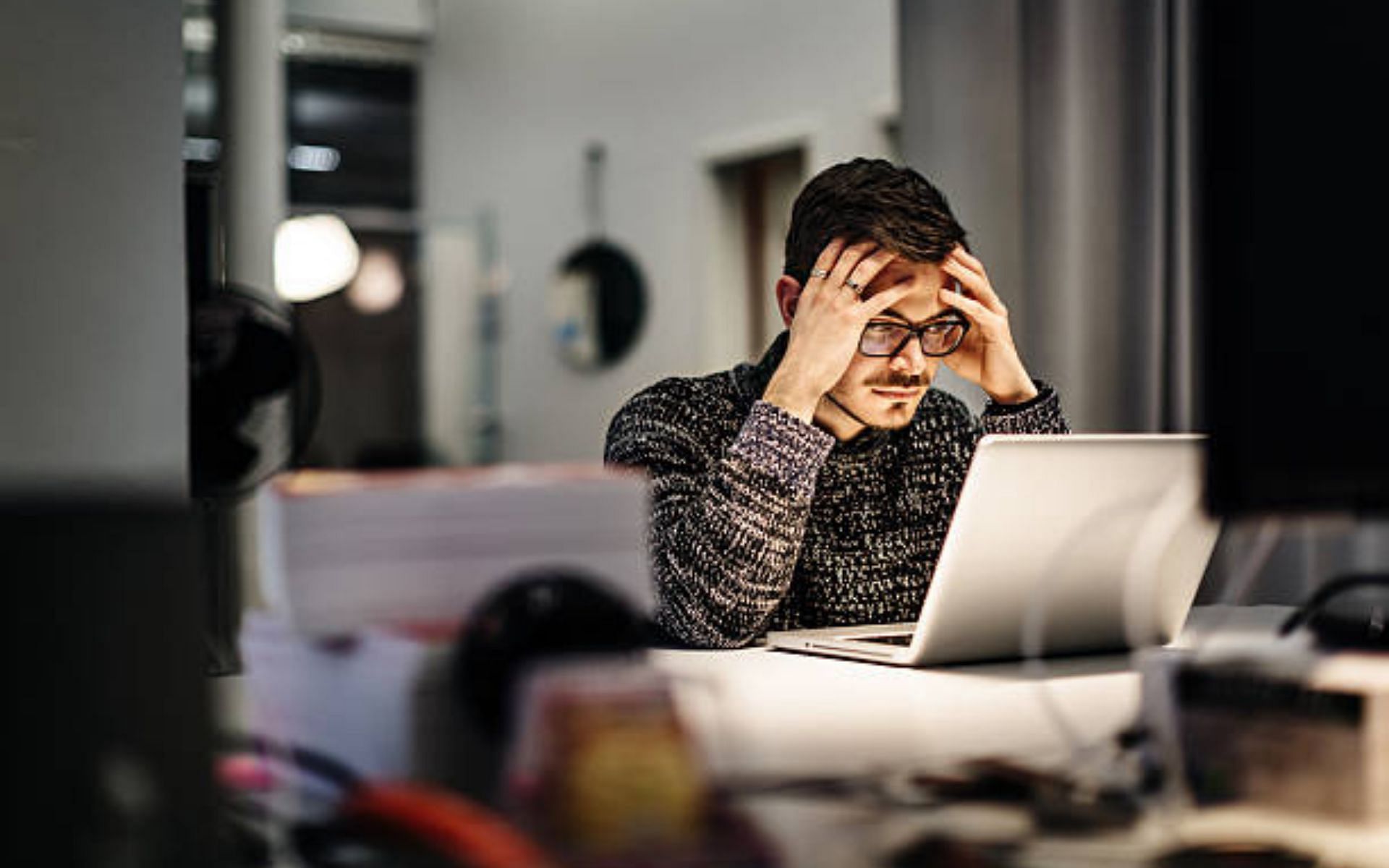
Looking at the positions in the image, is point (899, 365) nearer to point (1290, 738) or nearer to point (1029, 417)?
point (1029, 417)

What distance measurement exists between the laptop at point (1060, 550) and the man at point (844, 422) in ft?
0.94

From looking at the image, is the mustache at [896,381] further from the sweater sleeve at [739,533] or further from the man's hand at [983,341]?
the sweater sleeve at [739,533]

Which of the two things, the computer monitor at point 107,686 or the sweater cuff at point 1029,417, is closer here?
the computer monitor at point 107,686

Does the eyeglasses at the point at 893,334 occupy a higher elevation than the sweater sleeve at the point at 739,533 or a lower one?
higher

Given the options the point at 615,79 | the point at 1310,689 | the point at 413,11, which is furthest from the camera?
the point at 413,11

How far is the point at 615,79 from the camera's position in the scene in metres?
6.48

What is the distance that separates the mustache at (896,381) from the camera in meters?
1.95

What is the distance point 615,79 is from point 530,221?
31.3 inches

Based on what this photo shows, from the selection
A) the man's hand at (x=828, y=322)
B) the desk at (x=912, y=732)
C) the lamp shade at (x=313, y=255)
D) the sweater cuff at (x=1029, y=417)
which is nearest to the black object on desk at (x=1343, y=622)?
the desk at (x=912, y=732)

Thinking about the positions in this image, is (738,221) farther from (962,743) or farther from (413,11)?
(962,743)

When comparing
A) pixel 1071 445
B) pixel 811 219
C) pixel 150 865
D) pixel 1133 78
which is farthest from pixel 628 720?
pixel 1133 78

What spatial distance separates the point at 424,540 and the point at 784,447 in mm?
1093

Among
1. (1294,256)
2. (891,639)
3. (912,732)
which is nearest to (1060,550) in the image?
(891,639)

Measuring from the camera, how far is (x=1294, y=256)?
2.61ft
